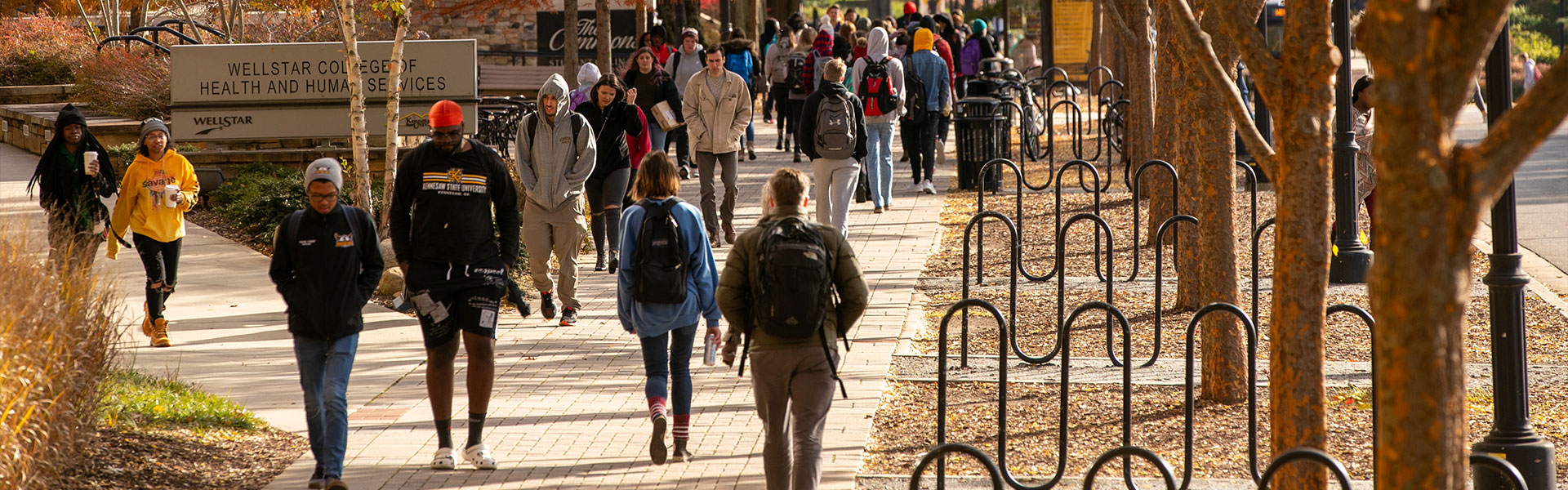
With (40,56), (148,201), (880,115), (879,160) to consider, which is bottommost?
(148,201)

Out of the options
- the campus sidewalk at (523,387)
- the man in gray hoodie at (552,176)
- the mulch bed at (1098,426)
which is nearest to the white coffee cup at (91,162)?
the campus sidewalk at (523,387)

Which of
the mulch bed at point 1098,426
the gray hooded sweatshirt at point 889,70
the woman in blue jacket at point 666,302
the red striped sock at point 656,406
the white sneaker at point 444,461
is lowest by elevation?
Result: the mulch bed at point 1098,426

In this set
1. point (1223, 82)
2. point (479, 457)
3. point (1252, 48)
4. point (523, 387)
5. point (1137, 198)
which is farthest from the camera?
point (1137, 198)

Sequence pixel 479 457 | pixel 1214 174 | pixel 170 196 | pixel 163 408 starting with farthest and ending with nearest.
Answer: pixel 170 196 → pixel 1214 174 → pixel 163 408 → pixel 479 457

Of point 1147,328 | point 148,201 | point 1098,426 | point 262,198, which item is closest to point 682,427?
point 1098,426

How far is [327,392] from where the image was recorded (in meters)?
5.62

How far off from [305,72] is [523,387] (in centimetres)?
810

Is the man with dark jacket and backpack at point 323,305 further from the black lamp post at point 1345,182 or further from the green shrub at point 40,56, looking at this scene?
the green shrub at point 40,56

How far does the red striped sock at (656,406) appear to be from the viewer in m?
6.11

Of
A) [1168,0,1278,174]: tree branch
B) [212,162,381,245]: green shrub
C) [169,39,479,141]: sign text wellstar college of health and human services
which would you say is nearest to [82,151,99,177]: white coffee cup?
[212,162,381,245]: green shrub

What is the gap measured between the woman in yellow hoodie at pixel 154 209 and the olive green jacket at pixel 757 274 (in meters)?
4.56

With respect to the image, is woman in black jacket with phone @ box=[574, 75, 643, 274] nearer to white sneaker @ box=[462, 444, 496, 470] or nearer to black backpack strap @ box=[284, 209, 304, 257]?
white sneaker @ box=[462, 444, 496, 470]

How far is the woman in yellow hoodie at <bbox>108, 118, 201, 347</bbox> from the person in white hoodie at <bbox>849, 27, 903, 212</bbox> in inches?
268

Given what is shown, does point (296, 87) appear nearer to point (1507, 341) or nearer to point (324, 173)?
point (324, 173)
